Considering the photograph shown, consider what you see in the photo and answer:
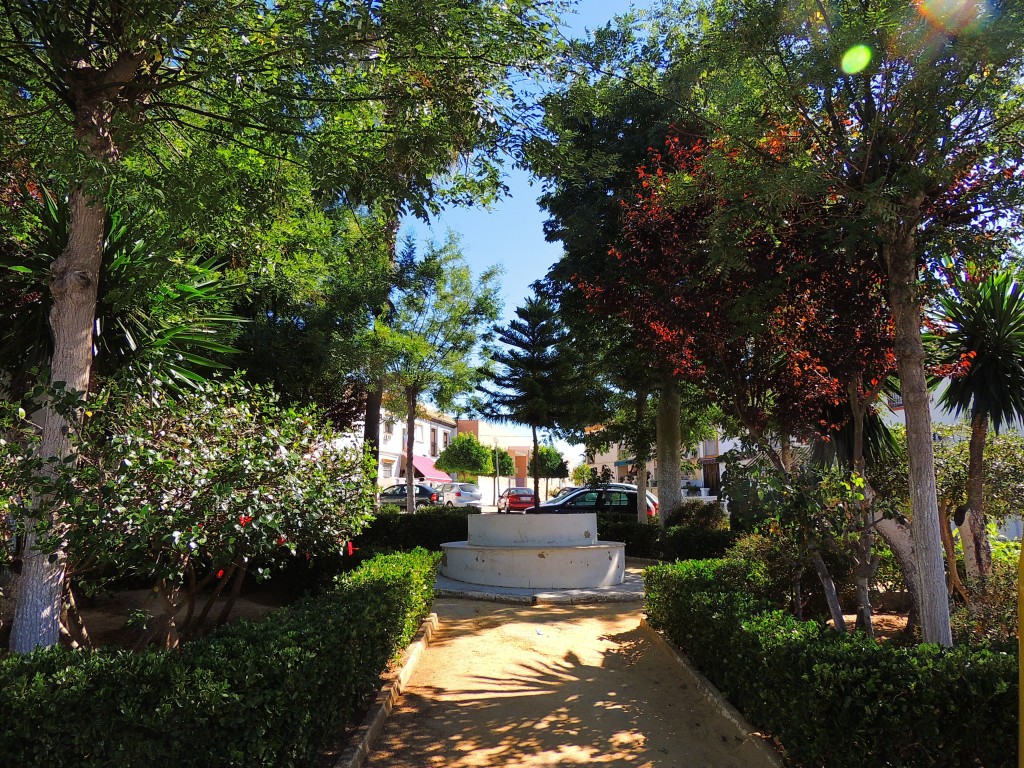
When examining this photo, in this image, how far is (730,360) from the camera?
20.5ft

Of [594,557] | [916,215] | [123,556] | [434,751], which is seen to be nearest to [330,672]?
[434,751]

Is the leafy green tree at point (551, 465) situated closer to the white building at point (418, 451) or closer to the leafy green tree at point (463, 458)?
the leafy green tree at point (463, 458)

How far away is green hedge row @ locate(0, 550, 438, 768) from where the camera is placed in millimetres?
3139

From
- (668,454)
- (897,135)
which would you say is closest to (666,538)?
(668,454)

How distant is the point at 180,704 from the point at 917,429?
4596 millimetres

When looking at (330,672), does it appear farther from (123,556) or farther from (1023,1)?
(1023,1)

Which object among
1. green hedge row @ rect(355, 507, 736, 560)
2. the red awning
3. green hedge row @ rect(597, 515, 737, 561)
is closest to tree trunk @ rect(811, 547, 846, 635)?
green hedge row @ rect(597, 515, 737, 561)

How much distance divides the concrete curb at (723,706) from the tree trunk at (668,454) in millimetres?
7736

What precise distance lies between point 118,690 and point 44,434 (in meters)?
2.12

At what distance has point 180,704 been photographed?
3.20 metres

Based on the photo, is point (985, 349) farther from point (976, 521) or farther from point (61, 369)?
point (61, 369)

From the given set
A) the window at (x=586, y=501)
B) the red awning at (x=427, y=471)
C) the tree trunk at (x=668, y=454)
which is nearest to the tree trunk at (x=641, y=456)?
the window at (x=586, y=501)

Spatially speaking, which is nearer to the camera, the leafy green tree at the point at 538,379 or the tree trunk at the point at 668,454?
the tree trunk at the point at 668,454

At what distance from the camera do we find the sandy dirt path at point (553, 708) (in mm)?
4266
